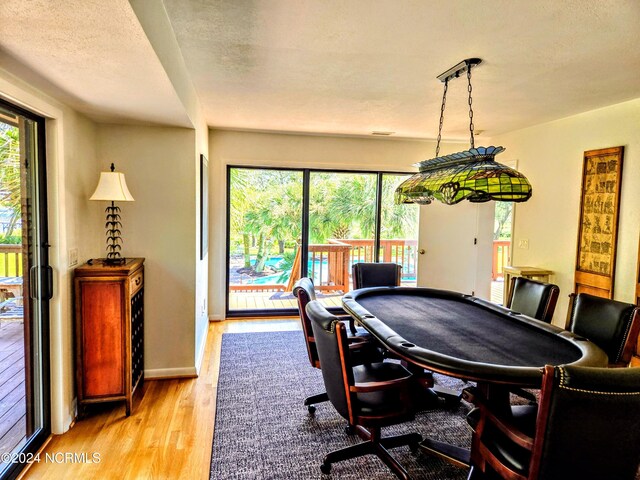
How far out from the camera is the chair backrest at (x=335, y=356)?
1919 millimetres

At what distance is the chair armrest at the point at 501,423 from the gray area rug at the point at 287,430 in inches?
27.4

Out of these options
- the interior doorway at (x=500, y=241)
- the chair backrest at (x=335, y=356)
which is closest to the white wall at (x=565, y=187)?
the interior doorway at (x=500, y=241)

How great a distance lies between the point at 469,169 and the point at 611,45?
3.70 feet

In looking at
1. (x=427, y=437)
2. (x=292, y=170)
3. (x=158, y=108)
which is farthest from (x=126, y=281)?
(x=292, y=170)

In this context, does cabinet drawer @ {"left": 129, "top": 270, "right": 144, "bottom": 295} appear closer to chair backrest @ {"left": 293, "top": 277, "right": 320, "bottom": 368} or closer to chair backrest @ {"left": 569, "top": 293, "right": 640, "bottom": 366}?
chair backrest @ {"left": 293, "top": 277, "right": 320, "bottom": 368}

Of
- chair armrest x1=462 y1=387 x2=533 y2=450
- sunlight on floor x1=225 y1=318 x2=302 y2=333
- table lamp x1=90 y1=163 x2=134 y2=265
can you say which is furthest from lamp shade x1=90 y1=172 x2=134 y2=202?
chair armrest x1=462 y1=387 x2=533 y2=450

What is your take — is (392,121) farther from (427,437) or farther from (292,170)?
(427,437)

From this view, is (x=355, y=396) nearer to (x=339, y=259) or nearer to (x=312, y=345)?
(x=312, y=345)

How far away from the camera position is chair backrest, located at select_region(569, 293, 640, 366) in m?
2.25

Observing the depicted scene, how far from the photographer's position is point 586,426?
52.2 inches

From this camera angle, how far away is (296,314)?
5.37 metres

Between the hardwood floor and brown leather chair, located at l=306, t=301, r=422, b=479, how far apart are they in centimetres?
85

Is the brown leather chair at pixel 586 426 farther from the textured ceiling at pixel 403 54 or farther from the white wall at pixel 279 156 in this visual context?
the white wall at pixel 279 156

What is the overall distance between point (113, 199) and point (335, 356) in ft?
6.31
